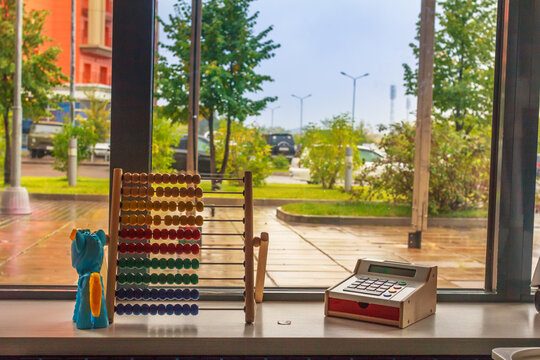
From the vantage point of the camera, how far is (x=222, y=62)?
3322 millimetres

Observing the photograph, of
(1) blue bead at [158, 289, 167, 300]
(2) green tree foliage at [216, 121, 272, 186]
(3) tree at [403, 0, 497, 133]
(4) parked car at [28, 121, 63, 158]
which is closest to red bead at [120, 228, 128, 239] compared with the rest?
(1) blue bead at [158, 289, 167, 300]

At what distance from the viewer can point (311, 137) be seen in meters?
3.46

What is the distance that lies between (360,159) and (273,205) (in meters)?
0.59

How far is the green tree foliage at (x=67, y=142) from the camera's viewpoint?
325 centimetres

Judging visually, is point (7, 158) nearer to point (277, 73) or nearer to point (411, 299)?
point (277, 73)

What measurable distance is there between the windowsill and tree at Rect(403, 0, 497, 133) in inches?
54.0

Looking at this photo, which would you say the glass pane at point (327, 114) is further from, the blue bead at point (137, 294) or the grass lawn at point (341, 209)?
the blue bead at point (137, 294)

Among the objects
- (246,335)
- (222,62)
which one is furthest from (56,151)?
(246,335)

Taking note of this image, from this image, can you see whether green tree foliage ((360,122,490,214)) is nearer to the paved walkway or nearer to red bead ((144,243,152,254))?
the paved walkway

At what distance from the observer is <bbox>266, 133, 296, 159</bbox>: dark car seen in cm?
341

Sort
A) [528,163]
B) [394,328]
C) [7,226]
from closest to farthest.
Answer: [394,328] < [528,163] < [7,226]

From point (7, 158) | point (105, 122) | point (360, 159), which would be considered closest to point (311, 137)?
point (360, 159)

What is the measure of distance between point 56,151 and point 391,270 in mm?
1861

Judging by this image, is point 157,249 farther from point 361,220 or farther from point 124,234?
point 361,220
